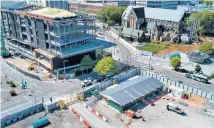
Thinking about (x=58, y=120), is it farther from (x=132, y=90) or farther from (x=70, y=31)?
(x=70, y=31)

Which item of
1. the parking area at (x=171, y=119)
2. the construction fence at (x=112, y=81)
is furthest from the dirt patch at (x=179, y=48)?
the parking area at (x=171, y=119)

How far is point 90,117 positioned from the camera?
6719 centimetres

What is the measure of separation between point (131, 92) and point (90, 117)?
16311mm

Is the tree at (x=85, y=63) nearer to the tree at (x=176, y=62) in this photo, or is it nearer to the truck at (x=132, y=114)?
the truck at (x=132, y=114)

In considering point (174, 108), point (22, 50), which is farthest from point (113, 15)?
point (174, 108)

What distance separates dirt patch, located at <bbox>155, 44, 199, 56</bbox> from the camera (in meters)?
122

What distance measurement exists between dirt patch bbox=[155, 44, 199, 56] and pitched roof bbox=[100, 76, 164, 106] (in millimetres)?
40132

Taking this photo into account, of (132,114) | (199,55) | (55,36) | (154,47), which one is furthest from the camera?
(154,47)

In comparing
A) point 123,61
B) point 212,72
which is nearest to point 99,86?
point 123,61

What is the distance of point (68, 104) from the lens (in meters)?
73.4

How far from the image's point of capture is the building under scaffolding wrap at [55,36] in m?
92.1

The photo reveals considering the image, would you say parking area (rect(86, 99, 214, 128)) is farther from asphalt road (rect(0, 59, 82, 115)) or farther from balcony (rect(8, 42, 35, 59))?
balcony (rect(8, 42, 35, 59))

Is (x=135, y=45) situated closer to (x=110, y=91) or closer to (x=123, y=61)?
(x=123, y=61)

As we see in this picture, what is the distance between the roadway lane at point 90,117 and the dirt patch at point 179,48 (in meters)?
60.7
